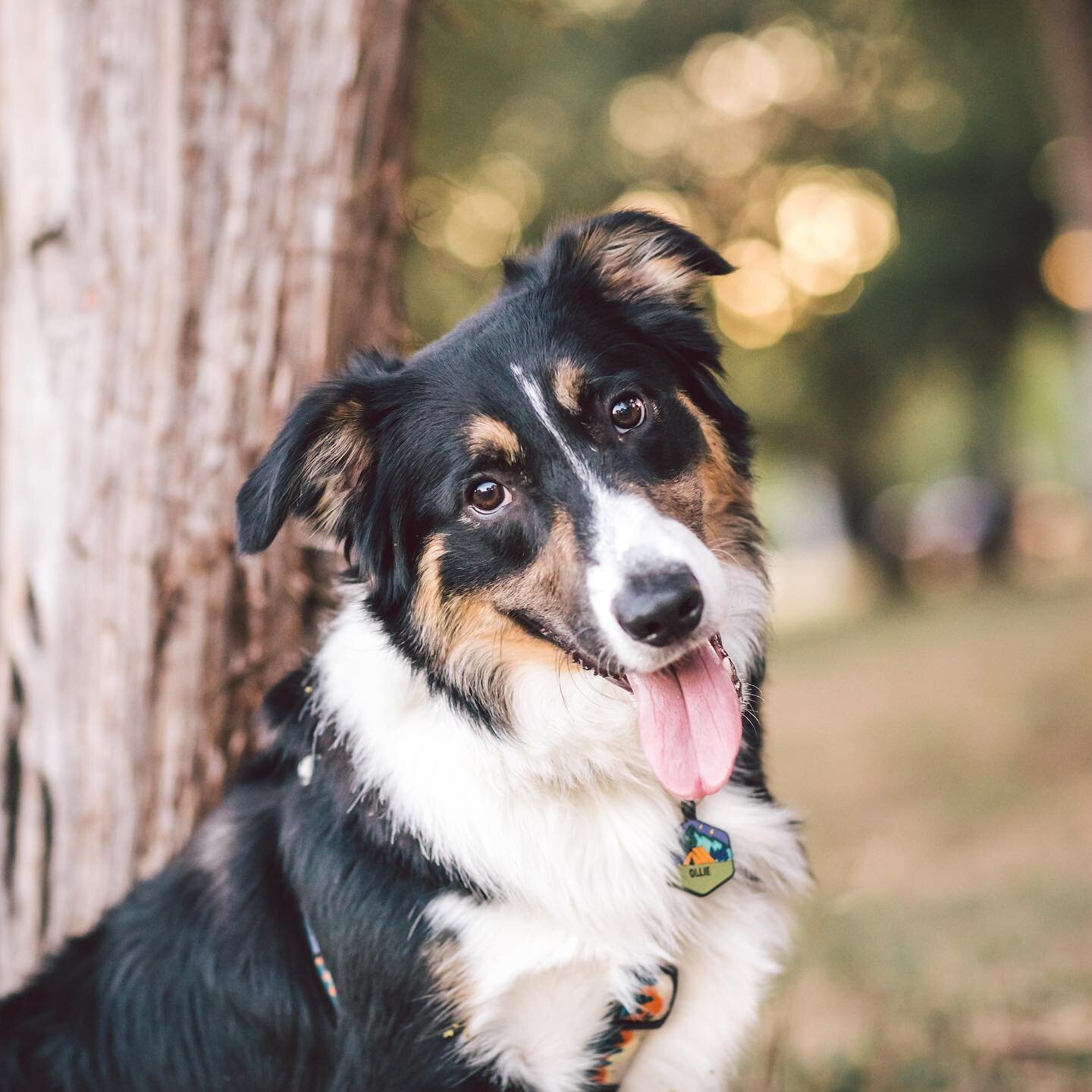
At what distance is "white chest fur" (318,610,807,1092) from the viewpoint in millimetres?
2459

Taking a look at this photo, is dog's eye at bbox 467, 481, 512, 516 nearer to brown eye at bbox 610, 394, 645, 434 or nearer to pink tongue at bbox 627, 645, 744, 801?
brown eye at bbox 610, 394, 645, 434

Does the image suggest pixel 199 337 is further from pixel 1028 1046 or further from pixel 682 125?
pixel 682 125

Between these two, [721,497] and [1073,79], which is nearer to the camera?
[721,497]

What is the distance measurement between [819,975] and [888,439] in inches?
875

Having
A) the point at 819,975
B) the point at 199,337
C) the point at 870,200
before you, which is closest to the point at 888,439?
the point at 870,200

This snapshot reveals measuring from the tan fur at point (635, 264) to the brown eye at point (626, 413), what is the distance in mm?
431

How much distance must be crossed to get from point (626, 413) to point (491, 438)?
0.35 meters

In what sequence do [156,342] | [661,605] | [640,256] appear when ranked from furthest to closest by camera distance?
[156,342]
[640,256]
[661,605]

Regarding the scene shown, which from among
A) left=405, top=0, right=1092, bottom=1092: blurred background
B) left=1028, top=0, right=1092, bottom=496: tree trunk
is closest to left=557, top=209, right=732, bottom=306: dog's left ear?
left=405, top=0, right=1092, bottom=1092: blurred background

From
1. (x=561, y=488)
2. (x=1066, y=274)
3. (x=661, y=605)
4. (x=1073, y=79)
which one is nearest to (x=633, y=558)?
(x=661, y=605)

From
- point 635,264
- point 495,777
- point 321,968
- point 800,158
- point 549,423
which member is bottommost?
point 321,968

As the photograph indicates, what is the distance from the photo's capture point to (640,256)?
121 inches

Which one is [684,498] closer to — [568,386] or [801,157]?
[568,386]

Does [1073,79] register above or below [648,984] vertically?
above
